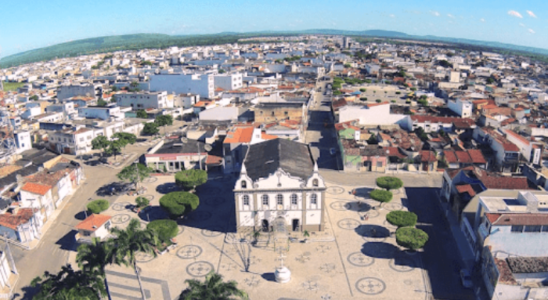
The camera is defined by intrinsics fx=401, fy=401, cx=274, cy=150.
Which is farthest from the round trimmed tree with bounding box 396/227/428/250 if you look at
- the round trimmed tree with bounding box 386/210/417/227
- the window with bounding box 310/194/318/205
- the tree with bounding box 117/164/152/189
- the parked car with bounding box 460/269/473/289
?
the tree with bounding box 117/164/152/189

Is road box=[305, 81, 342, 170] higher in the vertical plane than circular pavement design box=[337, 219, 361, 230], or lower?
higher

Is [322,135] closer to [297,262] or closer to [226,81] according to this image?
[297,262]

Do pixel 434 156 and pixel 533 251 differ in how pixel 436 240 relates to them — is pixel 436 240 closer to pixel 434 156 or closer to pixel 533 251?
pixel 533 251

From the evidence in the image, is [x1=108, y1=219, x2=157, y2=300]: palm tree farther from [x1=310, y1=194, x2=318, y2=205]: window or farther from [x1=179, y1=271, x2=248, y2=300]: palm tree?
[x1=310, y1=194, x2=318, y2=205]: window

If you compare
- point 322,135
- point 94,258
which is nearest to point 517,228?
point 94,258

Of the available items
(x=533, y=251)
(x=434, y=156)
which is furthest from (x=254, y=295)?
(x=434, y=156)

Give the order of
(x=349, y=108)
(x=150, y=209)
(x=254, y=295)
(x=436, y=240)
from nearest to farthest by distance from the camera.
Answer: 1. (x=254, y=295)
2. (x=436, y=240)
3. (x=150, y=209)
4. (x=349, y=108)

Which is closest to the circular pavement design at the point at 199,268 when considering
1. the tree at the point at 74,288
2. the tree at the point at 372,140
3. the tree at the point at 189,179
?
the tree at the point at 74,288

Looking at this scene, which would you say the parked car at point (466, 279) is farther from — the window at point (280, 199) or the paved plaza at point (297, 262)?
the window at point (280, 199)
